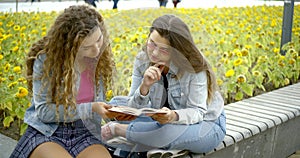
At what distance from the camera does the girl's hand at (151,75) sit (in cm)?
192

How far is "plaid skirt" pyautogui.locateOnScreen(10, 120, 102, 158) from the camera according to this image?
2029 mm

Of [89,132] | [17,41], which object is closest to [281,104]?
[89,132]

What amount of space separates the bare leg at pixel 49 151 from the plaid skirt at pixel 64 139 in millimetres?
20

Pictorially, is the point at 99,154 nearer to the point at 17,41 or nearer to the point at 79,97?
the point at 79,97

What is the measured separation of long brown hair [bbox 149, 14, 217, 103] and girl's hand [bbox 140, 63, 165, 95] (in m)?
0.07

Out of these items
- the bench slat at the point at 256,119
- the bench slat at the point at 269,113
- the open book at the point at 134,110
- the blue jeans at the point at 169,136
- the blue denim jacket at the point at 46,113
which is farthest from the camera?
the bench slat at the point at 269,113

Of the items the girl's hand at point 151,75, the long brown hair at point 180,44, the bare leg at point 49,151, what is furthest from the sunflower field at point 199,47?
the bare leg at point 49,151

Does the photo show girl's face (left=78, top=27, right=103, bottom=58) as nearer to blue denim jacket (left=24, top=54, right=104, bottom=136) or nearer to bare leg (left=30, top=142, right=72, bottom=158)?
blue denim jacket (left=24, top=54, right=104, bottom=136)

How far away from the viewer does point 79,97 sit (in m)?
2.03

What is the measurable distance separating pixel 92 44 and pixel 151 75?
0.28 meters

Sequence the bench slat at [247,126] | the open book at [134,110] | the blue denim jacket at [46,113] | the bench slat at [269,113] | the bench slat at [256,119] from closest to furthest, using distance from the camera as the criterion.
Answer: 1. the open book at [134,110]
2. the blue denim jacket at [46,113]
3. the bench slat at [247,126]
4. the bench slat at [256,119]
5. the bench slat at [269,113]

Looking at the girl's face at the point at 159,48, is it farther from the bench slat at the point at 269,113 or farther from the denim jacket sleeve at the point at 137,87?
the bench slat at the point at 269,113

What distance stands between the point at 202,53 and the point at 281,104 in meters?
1.35

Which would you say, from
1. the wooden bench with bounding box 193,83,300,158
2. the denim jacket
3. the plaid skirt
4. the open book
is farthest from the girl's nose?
the wooden bench with bounding box 193,83,300,158
